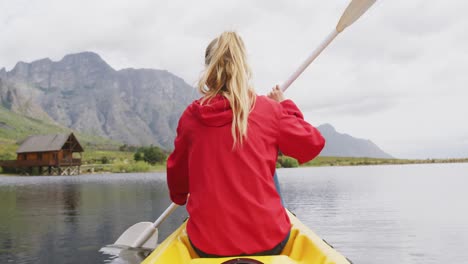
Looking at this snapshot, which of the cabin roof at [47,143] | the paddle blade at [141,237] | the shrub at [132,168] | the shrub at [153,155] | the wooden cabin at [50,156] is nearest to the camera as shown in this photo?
the paddle blade at [141,237]

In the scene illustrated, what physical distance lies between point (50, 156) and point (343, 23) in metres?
65.7

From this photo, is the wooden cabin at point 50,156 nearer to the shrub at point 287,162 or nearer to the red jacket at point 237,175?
→ the shrub at point 287,162

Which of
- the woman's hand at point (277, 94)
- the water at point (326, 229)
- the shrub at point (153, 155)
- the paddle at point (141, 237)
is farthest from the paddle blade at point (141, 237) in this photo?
the shrub at point (153, 155)

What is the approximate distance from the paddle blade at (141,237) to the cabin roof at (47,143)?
193ft

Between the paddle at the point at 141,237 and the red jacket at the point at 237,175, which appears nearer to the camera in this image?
the red jacket at the point at 237,175

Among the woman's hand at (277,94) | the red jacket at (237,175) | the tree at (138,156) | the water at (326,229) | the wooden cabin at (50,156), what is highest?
the woman's hand at (277,94)

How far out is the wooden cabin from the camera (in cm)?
6347

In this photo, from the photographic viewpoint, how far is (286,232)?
279cm

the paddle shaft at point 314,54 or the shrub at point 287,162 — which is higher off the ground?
the paddle shaft at point 314,54

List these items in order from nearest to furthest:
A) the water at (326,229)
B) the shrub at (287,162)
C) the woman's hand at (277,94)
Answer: the woman's hand at (277,94)
the water at (326,229)
the shrub at (287,162)

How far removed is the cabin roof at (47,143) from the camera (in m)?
64.4

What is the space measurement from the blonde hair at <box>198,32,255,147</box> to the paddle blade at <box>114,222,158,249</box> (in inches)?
192

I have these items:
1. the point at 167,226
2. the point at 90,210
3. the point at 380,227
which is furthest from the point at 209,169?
the point at 90,210

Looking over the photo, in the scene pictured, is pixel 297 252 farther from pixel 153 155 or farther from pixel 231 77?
pixel 153 155
